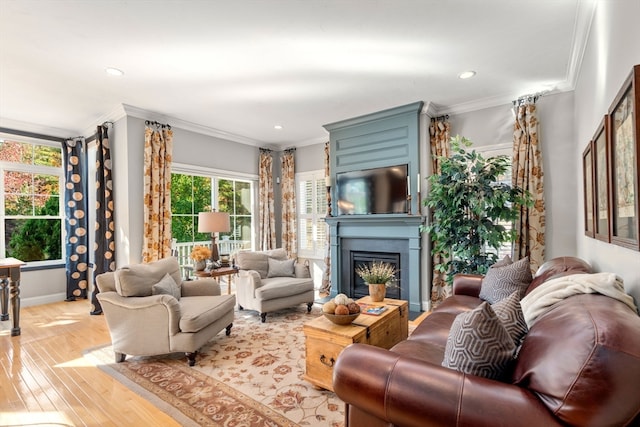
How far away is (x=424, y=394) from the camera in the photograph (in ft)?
3.70

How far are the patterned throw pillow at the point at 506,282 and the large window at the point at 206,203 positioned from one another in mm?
4063

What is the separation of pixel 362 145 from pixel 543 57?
2323 millimetres

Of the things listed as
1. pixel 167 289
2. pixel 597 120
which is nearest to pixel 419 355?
pixel 597 120

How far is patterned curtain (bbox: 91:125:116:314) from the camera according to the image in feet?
14.2

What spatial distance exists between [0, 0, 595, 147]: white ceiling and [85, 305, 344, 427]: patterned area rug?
270 cm

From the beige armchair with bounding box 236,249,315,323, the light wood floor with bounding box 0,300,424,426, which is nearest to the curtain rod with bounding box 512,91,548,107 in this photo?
the light wood floor with bounding box 0,300,424,426

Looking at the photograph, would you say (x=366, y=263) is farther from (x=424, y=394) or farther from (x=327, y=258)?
(x=424, y=394)

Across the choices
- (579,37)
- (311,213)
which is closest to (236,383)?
(311,213)

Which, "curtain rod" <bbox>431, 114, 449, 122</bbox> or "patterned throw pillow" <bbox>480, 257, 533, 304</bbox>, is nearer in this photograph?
"patterned throw pillow" <bbox>480, 257, 533, 304</bbox>

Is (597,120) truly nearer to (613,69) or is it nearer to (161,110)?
(613,69)

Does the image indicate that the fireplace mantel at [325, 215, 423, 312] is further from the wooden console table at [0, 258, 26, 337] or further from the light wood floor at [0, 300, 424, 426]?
the wooden console table at [0, 258, 26, 337]

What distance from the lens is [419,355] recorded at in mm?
1713

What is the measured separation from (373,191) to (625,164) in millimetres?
3204

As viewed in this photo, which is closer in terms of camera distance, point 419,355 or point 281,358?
point 419,355
